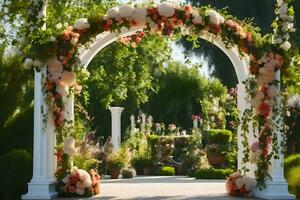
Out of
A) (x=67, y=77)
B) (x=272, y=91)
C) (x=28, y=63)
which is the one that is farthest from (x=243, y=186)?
(x=28, y=63)

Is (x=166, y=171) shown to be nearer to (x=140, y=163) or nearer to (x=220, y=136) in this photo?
(x=140, y=163)

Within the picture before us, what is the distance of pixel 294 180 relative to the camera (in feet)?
31.1

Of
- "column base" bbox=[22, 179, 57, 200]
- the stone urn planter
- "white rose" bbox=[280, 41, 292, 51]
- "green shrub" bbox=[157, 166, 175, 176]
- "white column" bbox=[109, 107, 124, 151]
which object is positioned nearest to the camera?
"column base" bbox=[22, 179, 57, 200]

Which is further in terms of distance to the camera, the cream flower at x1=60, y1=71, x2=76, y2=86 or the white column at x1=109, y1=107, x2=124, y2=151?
the white column at x1=109, y1=107, x2=124, y2=151

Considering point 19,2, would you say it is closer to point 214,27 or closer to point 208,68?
point 214,27

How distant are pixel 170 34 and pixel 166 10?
0.47 meters

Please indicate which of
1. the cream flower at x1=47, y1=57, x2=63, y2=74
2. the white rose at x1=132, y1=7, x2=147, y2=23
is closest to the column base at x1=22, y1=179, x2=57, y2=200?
the cream flower at x1=47, y1=57, x2=63, y2=74

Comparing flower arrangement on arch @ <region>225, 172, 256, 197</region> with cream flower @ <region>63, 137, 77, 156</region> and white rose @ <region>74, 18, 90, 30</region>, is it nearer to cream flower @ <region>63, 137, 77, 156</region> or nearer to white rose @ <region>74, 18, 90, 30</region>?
cream flower @ <region>63, 137, 77, 156</region>

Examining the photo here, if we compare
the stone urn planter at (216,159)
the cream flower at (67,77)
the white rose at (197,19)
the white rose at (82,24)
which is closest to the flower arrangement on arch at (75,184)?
the cream flower at (67,77)

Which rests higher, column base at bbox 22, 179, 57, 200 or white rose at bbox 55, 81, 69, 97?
white rose at bbox 55, 81, 69, 97

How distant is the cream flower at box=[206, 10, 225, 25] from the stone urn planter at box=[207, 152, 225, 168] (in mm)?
6854

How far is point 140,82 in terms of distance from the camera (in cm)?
1658

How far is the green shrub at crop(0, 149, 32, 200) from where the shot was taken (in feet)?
31.8

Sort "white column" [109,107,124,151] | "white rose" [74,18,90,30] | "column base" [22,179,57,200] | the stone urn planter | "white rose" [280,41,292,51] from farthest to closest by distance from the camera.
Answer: "white column" [109,107,124,151]
the stone urn planter
"white rose" [74,18,90,30]
"white rose" [280,41,292,51]
"column base" [22,179,57,200]
